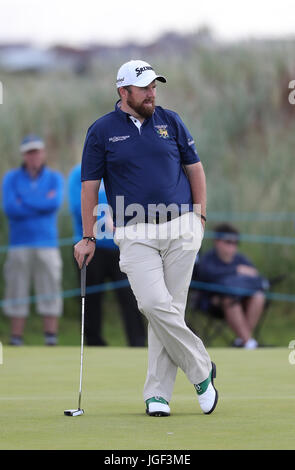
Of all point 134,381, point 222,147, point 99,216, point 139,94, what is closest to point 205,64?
point 222,147

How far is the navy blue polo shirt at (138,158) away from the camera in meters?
6.62

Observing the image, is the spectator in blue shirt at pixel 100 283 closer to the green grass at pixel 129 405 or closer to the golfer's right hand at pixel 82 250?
the green grass at pixel 129 405

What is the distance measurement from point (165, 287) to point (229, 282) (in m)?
6.67

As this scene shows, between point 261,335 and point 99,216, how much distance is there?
5.10 m

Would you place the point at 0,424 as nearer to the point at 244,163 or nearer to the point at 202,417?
the point at 202,417

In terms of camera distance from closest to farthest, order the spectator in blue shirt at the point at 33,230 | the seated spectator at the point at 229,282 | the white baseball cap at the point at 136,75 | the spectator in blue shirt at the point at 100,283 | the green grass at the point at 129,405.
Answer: the green grass at the point at 129,405 → the white baseball cap at the point at 136,75 → the spectator in blue shirt at the point at 100,283 → the spectator in blue shirt at the point at 33,230 → the seated spectator at the point at 229,282

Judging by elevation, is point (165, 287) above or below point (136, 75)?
below

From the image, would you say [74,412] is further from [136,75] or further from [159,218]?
A: [136,75]

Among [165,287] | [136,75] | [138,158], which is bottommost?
[165,287]

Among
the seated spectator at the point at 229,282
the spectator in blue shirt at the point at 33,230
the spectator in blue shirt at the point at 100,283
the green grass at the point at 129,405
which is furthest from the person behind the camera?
the seated spectator at the point at 229,282

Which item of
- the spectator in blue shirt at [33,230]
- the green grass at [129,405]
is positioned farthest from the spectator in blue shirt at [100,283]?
the spectator in blue shirt at [33,230]

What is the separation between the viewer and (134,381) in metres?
8.77

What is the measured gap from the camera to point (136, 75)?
21.6 ft

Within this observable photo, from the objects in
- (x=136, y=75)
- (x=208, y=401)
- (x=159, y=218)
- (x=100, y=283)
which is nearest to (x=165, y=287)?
(x=159, y=218)
